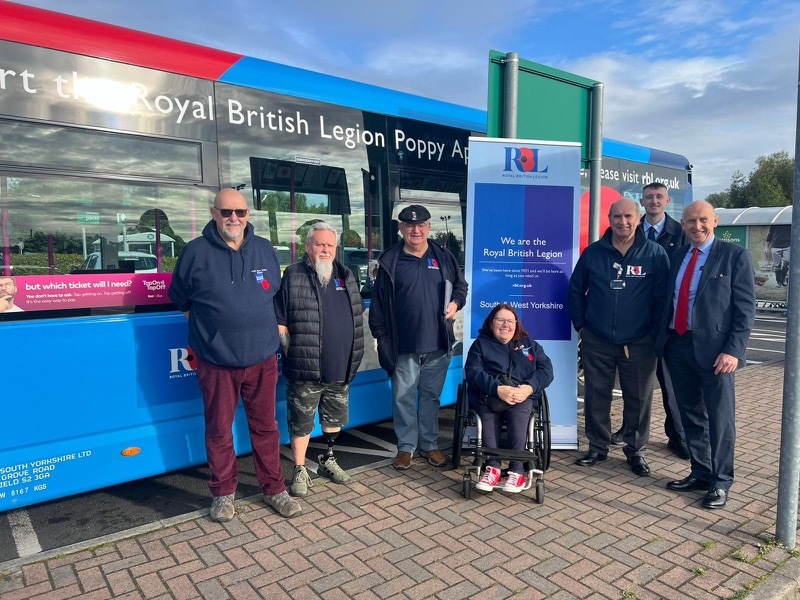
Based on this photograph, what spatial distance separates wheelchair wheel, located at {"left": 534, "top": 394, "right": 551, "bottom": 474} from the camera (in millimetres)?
4152

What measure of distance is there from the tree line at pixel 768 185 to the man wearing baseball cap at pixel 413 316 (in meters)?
42.5

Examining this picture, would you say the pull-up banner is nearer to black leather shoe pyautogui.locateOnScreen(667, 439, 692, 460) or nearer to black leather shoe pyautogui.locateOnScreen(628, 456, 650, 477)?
black leather shoe pyautogui.locateOnScreen(628, 456, 650, 477)

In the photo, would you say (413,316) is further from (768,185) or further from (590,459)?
(768,185)

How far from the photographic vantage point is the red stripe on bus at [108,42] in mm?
3336

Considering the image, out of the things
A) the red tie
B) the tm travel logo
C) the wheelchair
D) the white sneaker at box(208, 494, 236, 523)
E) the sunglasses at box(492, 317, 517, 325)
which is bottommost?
the white sneaker at box(208, 494, 236, 523)

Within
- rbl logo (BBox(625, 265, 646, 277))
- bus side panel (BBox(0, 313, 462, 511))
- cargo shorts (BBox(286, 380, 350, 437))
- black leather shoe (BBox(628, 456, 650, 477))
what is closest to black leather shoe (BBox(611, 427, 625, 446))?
black leather shoe (BBox(628, 456, 650, 477))

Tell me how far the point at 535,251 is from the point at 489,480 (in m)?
1.94

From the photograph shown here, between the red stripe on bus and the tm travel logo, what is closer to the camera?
the red stripe on bus

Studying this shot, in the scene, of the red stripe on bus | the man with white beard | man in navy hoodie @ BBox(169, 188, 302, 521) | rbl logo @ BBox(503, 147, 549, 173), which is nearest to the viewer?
the red stripe on bus

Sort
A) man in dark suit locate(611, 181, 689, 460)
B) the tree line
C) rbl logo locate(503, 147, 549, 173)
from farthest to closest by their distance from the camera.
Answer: the tree line → man in dark suit locate(611, 181, 689, 460) → rbl logo locate(503, 147, 549, 173)

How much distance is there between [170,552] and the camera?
3281 millimetres

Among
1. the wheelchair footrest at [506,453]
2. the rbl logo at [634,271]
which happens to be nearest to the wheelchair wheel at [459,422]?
the wheelchair footrest at [506,453]

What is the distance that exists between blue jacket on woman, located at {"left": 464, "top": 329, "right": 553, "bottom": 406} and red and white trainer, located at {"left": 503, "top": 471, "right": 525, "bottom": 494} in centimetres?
53

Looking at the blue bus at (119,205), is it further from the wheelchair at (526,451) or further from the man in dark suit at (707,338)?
the man in dark suit at (707,338)
